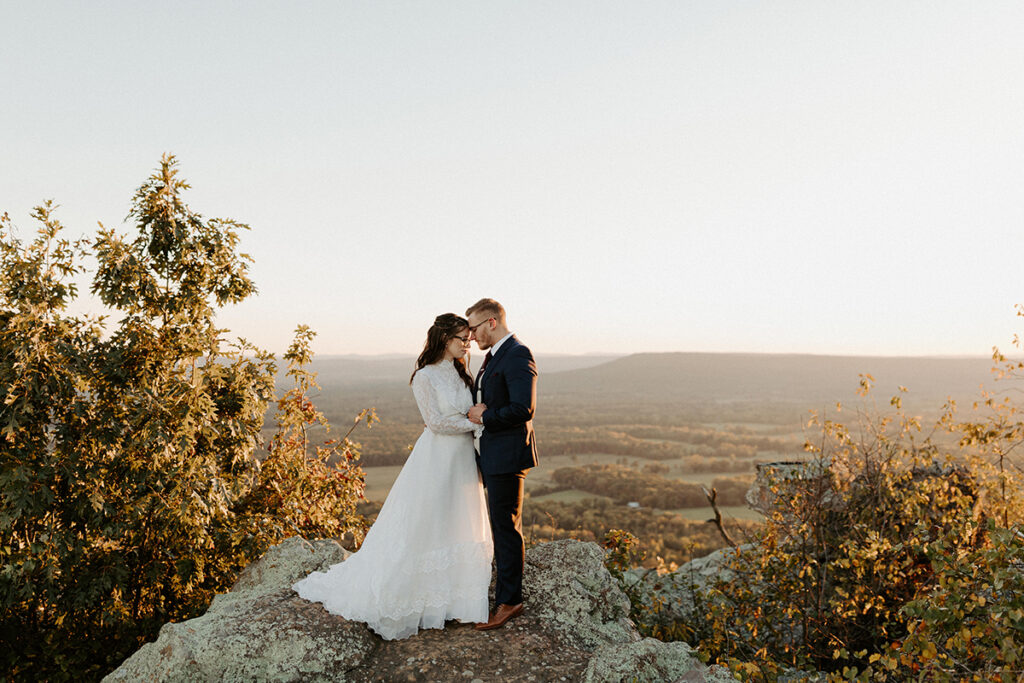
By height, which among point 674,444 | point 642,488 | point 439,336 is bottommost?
point 674,444

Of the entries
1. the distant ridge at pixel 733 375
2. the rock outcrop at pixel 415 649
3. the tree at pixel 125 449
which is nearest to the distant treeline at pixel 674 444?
the distant ridge at pixel 733 375

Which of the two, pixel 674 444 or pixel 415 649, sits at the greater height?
pixel 415 649

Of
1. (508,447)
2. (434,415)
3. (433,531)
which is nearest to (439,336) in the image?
(434,415)

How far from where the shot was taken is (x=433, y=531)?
5449mm

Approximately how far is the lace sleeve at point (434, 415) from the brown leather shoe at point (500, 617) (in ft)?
5.22

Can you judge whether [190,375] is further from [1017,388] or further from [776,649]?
[1017,388]

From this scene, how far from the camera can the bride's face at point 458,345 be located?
552cm

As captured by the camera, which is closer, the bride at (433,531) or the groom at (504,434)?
the groom at (504,434)

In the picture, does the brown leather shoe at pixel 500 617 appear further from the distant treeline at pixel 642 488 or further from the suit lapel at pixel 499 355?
the distant treeline at pixel 642 488

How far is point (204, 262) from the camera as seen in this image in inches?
291

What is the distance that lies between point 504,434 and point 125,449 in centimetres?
426

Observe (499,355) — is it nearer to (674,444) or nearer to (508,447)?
(508,447)

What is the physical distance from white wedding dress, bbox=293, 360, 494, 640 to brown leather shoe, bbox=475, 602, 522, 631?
7cm

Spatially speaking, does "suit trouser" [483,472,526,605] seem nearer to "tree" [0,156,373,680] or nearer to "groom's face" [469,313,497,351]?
"groom's face" [469,313,497,351]
